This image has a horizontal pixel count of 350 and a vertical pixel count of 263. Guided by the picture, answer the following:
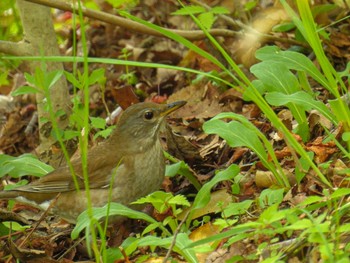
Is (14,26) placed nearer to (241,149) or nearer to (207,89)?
(207,89)

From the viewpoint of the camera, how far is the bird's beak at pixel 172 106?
589cm

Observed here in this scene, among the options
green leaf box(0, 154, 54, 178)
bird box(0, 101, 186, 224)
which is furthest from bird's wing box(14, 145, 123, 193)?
green leaf box(0, 154, 54, 178)

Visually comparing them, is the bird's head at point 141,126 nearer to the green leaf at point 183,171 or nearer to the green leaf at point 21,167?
the green leaf at point 183,171

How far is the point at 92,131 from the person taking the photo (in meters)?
6.96

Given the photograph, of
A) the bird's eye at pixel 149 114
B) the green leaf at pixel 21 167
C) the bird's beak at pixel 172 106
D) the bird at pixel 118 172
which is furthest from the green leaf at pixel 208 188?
the green leaf at pixel 21 167

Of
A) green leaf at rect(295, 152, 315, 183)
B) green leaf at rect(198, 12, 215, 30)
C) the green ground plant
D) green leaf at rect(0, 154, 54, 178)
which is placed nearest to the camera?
the green ground plant

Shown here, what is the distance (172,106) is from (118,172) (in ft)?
2.04

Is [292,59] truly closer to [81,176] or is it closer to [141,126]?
[141,126]

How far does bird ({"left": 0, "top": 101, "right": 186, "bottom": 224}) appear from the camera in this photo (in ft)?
19.0

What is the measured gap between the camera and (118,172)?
5852 millimetres

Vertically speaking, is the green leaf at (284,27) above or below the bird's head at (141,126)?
above

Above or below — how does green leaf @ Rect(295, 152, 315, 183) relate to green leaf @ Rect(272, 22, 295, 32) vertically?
below

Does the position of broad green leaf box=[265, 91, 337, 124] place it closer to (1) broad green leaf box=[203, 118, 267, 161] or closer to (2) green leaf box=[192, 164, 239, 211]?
(1) broad green leaf box=[203, 118, 267, 161]

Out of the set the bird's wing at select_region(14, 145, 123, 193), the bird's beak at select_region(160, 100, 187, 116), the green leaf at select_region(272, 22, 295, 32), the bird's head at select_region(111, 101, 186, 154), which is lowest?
the bird's wing at select_region(14, 145, 123, 193)
